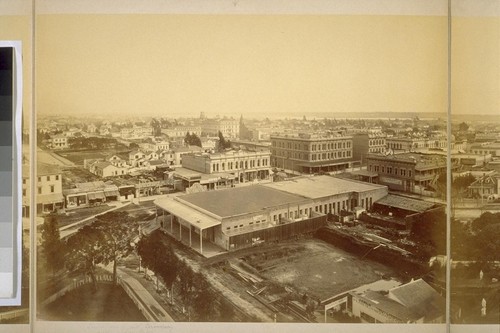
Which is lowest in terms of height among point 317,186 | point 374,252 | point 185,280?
point 185,280

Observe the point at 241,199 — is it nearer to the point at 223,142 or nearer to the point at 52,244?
the point at 223,142

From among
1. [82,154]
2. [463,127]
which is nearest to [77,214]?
[82,154]

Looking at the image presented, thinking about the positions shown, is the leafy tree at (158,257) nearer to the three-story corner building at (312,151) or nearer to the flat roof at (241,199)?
the flat roof at (241,199)

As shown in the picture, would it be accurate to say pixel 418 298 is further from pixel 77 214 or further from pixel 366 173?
pixel 77 214

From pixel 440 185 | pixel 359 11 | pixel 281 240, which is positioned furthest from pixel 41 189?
pixel 440 185

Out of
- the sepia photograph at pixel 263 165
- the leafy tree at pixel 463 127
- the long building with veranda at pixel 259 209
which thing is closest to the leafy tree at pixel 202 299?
the sepia photograph at pixel 263 165

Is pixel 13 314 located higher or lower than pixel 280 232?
lower

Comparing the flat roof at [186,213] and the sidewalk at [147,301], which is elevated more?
the flat roof at [186,213]

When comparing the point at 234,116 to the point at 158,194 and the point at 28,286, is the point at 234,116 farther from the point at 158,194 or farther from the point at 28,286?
the point at 28,286
